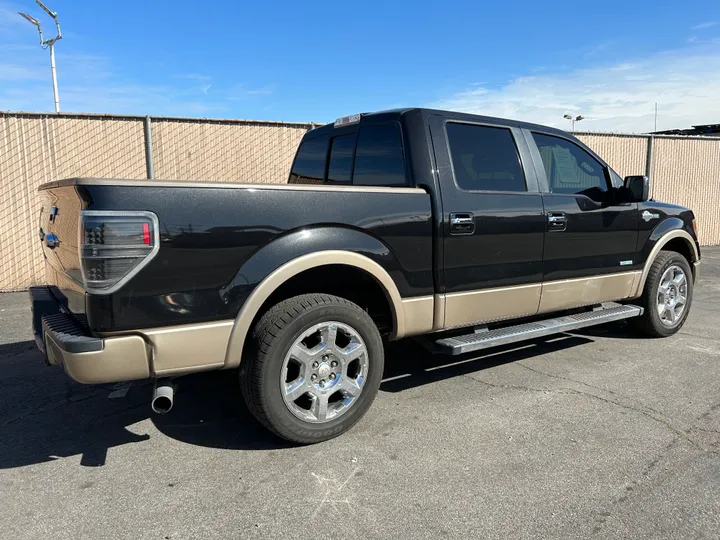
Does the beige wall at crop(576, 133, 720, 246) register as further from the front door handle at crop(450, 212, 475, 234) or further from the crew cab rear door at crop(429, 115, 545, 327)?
the front door handle at crop(450, 212, 475, 234)

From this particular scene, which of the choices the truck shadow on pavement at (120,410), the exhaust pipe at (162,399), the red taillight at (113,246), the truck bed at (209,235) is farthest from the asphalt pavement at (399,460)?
the red taillight at (113,246)

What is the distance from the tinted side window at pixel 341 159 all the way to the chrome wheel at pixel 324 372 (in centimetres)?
154

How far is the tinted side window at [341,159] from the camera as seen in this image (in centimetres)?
434

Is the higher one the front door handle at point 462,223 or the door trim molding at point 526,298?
the front door handle at point 462,223

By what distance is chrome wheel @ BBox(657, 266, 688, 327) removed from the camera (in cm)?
542

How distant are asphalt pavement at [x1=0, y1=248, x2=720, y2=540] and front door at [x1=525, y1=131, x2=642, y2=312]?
0.69 metres

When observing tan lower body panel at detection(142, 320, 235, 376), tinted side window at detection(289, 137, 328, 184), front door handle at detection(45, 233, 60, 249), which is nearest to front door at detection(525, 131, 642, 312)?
tinted side window at detection(289, 137, 328, 184)

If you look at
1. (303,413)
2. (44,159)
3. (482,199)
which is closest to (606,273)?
(482,199)

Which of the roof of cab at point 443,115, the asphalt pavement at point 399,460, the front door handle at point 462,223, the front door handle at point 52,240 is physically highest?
the roof of cab at point 443,115

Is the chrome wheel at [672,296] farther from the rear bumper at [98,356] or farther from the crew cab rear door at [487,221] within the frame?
the rear bumper at [98,356]

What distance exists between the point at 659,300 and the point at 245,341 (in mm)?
4341

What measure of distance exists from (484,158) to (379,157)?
2.64ft

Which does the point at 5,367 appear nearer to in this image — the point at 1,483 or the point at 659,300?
the point at 1,483

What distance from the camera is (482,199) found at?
3.88 m
